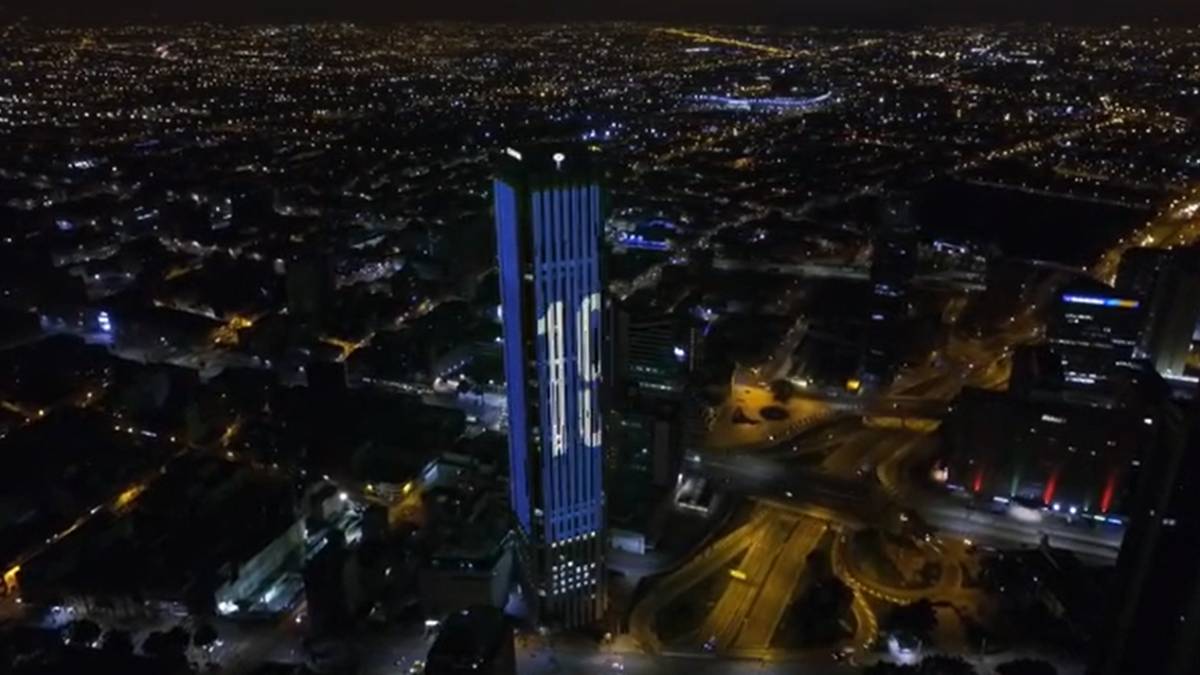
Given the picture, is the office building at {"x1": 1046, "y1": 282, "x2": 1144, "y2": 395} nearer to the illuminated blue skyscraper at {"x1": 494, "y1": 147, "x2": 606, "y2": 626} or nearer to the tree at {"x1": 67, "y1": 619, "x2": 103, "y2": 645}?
the illuminated blue skyscraper at {"x1": 494, "y1": 147, "x2": 606, "y2": 626}

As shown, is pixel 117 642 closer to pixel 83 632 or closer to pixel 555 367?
pixel 83 632

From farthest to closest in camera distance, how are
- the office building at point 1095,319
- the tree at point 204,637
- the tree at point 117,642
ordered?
the office building at point 1095,319 < the tree at point 204,637 < the tree at point 117,642

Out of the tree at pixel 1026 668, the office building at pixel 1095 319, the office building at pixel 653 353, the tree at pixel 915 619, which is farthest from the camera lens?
the office building at pixel 1095 319

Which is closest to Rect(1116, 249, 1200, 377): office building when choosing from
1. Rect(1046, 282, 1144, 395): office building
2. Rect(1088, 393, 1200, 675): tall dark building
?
Rect(1046, 282, 1144, 395): office building

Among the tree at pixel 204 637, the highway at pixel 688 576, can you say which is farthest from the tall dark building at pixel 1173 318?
the tree at pixel 204 637

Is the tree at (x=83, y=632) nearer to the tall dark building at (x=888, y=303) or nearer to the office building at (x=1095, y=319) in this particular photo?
the tall dark building at (x=888, y=303)

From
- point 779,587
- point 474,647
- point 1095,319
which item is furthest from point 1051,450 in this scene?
point 474,647
